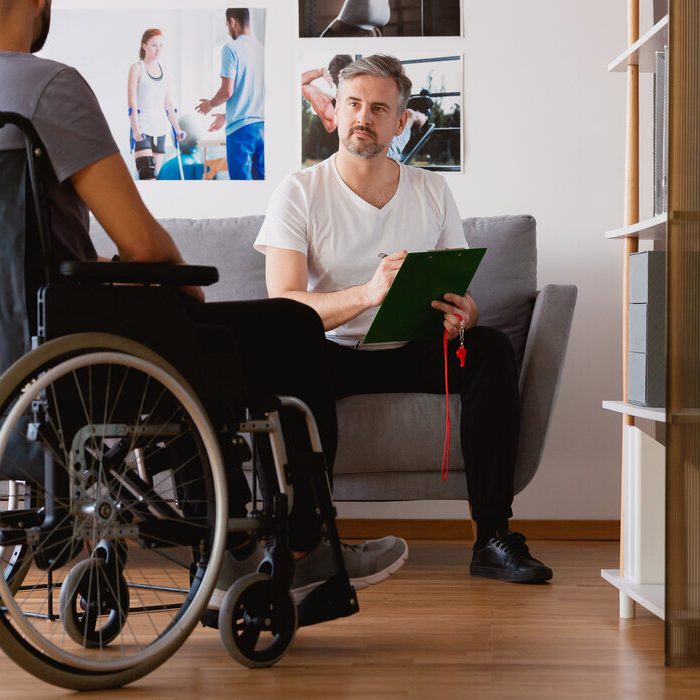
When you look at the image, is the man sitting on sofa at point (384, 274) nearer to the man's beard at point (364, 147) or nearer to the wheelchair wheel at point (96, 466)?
the man's beard at point (364, 147)

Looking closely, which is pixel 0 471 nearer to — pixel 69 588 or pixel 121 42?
pixel 69 588

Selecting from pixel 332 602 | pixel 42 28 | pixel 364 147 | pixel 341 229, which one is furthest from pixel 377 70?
pixel 332 602

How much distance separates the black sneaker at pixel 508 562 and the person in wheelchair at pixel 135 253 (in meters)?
0.63

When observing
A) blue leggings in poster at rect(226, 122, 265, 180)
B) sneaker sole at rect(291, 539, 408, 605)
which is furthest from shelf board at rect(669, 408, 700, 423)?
blue leggings in poster at rect(226, 122, 265, 180)

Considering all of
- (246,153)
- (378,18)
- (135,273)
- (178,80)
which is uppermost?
(378,18)

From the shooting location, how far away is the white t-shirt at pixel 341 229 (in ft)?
8.97

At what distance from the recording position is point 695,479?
1.66 metres

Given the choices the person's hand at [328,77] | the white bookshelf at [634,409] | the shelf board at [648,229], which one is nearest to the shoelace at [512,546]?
the white bookshelf at [634,409]

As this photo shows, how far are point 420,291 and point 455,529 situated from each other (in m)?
1.25

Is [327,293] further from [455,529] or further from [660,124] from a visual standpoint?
[455,529]

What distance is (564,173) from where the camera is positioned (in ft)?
11.2

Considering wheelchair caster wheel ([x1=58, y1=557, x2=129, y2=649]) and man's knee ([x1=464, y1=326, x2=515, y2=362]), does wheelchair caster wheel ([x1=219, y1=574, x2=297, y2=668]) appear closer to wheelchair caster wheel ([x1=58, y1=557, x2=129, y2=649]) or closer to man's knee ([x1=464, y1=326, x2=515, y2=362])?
wheelchair caster wheel ([x1=58, y1=557, x2=129, y2=649])

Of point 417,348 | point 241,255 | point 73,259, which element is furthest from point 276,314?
point 241,255

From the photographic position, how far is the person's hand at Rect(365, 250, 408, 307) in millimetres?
2449
